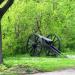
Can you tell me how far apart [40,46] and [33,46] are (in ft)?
1.94

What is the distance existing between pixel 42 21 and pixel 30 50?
382cm

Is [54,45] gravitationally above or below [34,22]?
below

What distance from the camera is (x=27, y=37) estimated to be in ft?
115

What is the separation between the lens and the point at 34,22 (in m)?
35.8

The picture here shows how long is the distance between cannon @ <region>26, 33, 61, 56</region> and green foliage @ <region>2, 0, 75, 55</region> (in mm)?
783

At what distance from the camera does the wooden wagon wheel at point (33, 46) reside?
3425 centimetres

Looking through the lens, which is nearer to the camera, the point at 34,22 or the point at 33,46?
the point at 33,46

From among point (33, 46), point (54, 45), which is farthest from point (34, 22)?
point (54, 45)

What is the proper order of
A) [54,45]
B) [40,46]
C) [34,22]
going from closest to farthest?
[40,46], [34,22], [54,45]

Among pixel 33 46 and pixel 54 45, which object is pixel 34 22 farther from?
pixel 54 45

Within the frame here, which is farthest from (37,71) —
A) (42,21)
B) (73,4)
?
(73,4)

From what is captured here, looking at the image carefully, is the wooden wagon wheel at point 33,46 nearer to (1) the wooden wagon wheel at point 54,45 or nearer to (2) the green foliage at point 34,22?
(2) the green foliage at point 34,22

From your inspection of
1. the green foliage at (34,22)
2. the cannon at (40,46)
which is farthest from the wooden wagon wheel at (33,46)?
the green foliage at (34,22)

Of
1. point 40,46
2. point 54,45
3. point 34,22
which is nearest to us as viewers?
point 40,46
